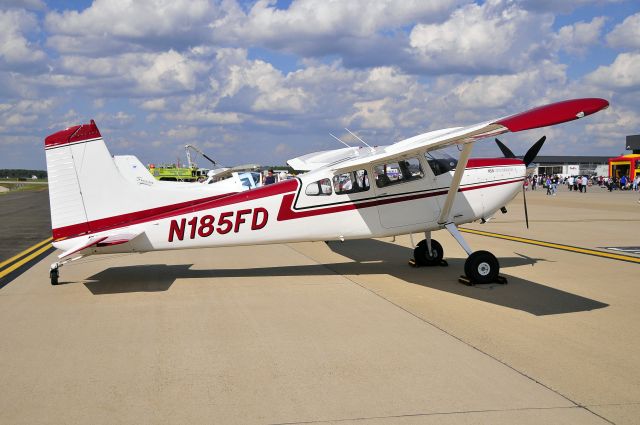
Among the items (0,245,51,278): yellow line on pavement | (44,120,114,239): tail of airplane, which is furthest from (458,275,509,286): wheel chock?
(0,245,51,278): yellow line on pavement

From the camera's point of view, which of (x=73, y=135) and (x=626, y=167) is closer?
(x=73, y=135)

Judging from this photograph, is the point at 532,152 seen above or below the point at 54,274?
above

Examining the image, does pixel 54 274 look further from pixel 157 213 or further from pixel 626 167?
pixel 626 167

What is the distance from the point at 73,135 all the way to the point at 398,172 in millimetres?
5168

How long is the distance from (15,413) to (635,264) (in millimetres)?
10329

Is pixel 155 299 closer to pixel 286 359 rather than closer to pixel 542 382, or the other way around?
pixel 286 359

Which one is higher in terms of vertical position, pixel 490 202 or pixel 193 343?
pixel 490 202

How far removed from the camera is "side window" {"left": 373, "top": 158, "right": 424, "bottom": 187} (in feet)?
31.1

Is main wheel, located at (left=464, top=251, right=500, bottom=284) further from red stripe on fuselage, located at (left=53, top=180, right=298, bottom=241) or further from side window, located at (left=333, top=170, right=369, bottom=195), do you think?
red stripe on fuselage, located at (left=53, top=180, right=298, bottom=241)

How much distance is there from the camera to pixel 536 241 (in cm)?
1422

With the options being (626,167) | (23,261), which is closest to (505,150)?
(23,261)

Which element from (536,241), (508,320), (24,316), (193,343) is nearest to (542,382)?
(508,320)

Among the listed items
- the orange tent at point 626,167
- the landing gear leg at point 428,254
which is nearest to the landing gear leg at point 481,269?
the landing gear leg at point 428,254

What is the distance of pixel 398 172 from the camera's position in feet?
31.3
